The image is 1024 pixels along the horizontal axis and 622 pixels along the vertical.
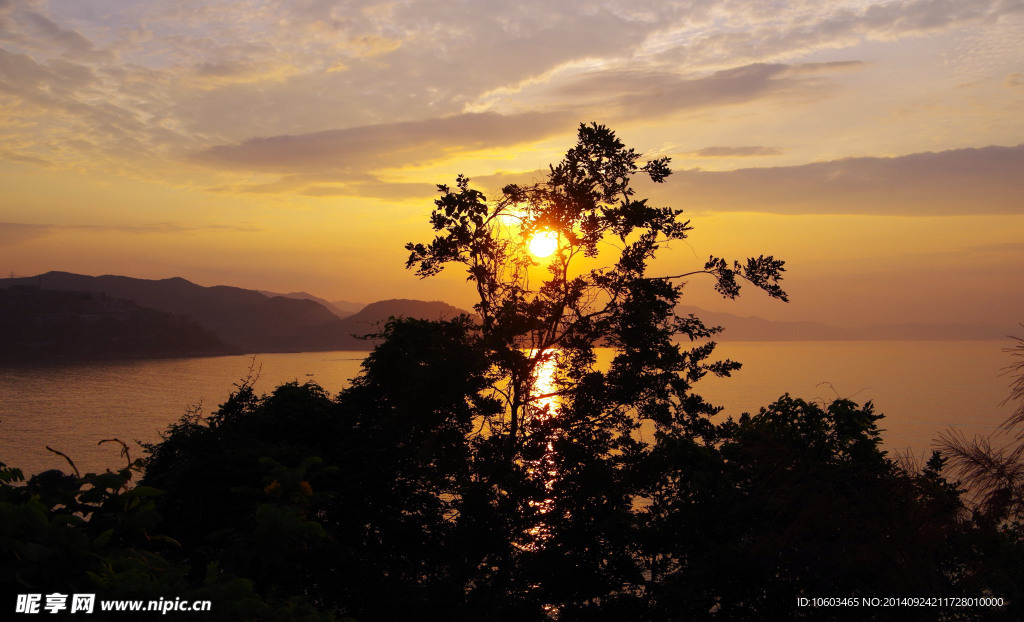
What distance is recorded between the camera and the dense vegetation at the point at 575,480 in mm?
9984

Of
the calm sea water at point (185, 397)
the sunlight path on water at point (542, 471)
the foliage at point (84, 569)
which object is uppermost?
the foliage at point (84, 569)

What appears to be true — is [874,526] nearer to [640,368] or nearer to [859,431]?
[859,431]

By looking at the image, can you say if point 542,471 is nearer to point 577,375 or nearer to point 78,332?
point 577,375

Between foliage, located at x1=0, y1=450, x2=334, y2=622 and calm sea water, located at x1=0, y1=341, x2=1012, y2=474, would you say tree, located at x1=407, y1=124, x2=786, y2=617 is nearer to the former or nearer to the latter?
foliage, located at x1=0, y1=450, x2=334, y2=622

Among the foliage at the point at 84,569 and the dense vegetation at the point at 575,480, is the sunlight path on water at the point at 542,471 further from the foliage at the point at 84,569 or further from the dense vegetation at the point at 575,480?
the foliage at the point at 84,569

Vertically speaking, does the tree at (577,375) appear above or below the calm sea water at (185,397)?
above

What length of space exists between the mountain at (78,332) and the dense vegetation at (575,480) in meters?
181

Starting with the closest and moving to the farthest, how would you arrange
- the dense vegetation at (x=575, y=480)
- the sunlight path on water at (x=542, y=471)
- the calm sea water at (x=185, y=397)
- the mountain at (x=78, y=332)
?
the dense vegetation at (x=575, y=480) → the sunlight path on water at (x=542, y=471) → the calm sea water at (x=185, y=397) → the mountain at (x=78, y=332)

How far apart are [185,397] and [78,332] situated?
307ft

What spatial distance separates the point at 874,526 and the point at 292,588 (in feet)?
44.2

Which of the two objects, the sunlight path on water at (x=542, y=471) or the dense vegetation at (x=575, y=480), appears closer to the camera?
the dense vegetation at (x=575, y=480)

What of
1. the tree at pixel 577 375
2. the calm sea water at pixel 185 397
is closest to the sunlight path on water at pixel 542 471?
the tree at pixel 577 375

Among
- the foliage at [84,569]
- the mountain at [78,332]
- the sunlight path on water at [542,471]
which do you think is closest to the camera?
the foliage at [84,569]

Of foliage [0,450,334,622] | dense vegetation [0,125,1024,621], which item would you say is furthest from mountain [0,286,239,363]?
foliage [0,450,334,622]
